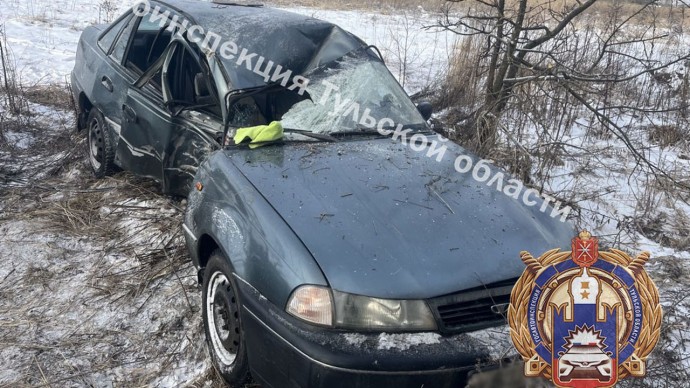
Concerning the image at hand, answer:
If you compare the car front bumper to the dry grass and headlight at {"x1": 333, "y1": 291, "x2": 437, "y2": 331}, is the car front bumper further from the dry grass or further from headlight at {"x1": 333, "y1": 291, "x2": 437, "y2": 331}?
the dry grass

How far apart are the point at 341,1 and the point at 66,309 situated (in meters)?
15.3

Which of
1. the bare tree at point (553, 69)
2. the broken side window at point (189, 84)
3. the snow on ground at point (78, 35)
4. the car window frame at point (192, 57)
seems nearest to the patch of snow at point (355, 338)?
the car window frame at point (192, 57)

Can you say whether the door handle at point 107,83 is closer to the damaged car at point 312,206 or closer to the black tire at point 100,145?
the damaged car at point 312,206

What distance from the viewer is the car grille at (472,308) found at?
2.44 m

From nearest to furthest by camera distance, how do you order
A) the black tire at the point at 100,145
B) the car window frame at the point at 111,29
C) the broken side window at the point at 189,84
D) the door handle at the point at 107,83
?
the broken side window at the point at 189,84 < the door handle at the point at 107,83 < the black tire at the point at 100,145 < the car window frame at the point at 111,29

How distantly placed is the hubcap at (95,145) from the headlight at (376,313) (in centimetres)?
347

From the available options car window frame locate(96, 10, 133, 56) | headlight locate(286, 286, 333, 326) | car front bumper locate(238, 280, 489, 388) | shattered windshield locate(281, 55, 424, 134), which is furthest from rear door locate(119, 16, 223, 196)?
car front bumper locate(238, 280, 489, 388)

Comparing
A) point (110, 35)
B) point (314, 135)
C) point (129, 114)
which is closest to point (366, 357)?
point (314, 135)

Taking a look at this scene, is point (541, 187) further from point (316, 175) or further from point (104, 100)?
point (104, 100)

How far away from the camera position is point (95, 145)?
5254mm

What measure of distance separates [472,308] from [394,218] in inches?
22.0

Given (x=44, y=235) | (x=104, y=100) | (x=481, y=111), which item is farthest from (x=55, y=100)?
(x=481, y=111)

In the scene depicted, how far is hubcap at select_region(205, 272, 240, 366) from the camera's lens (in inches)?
112

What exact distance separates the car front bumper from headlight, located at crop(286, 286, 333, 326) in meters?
0.04
